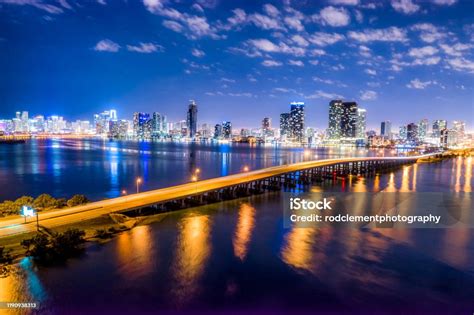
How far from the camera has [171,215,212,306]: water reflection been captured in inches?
754

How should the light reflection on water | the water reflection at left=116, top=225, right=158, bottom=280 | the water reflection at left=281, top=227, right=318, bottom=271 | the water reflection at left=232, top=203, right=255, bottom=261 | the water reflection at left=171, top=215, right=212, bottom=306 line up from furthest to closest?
the water reflection at left=232, top=203, right=255, bottom=261, the water reflection at left=281, top=227, right=318, bottom=271, the water reflection at left=116, top=225, right=158, bottom=280, the water reflection at left=171, top=215, right=212, bottom=306, the light reflection on water

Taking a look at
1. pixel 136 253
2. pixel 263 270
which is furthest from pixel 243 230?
pixel 136 253

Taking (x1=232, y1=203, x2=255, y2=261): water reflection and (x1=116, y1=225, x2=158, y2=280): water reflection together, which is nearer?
(x1=116, y1=225, x2=158, y2=280): water reflection

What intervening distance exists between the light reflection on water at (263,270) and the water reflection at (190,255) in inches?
2.7

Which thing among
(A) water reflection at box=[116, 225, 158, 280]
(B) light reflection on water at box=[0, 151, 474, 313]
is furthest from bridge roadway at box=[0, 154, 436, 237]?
(A) water reflection at box=[116, 225, 158, 280]

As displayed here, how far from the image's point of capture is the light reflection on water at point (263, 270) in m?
18.0

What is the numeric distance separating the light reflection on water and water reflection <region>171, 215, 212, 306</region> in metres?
0.07

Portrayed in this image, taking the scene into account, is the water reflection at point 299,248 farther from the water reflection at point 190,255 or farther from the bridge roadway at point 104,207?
the bridge roadway at point 104,207

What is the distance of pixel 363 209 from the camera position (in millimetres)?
39531

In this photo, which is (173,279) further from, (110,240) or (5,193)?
(5,193)

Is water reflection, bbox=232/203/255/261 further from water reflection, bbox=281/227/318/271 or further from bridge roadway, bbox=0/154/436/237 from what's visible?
bridge roadway, bbox=0/154/436/237

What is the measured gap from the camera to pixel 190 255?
23.8 meters

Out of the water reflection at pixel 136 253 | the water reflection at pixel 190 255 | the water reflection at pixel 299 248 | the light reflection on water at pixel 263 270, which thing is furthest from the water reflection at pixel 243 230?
the water reflection at pixel 136 253

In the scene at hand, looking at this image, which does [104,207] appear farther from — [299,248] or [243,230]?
[299,248]
